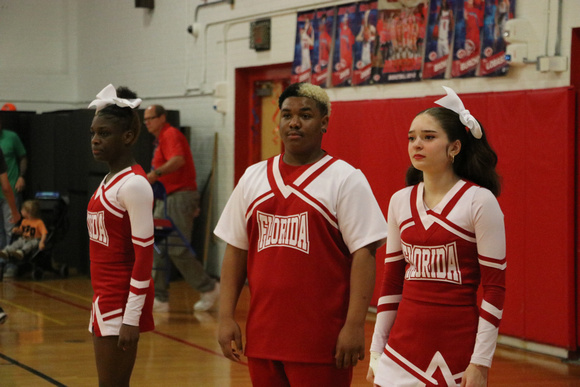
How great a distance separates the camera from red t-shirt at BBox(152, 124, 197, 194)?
8.69 meters

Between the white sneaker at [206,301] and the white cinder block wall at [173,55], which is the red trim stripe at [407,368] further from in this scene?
the white sneaker at [206,301]

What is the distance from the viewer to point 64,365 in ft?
19.9

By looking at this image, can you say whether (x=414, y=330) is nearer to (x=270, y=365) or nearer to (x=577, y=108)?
(x=270, y=365)

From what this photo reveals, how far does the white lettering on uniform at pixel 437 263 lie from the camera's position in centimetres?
291

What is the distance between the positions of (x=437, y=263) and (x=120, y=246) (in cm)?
127

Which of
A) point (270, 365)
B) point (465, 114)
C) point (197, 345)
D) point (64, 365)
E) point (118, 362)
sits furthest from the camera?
point (197, 345)

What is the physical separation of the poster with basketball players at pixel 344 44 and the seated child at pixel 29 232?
12.6ft

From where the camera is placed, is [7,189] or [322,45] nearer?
[7,189]

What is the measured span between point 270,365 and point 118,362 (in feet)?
2.83

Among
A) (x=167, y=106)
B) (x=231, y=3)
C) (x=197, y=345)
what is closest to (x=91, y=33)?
(x=167, y=106)

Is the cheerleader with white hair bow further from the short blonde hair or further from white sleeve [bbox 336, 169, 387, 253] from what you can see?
the short blonde hair

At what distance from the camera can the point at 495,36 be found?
704 centimetres

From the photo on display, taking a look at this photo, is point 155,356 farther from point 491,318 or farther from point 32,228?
point 32,228

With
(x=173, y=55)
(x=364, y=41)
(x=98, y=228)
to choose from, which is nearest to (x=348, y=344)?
(x=98, y=228)
